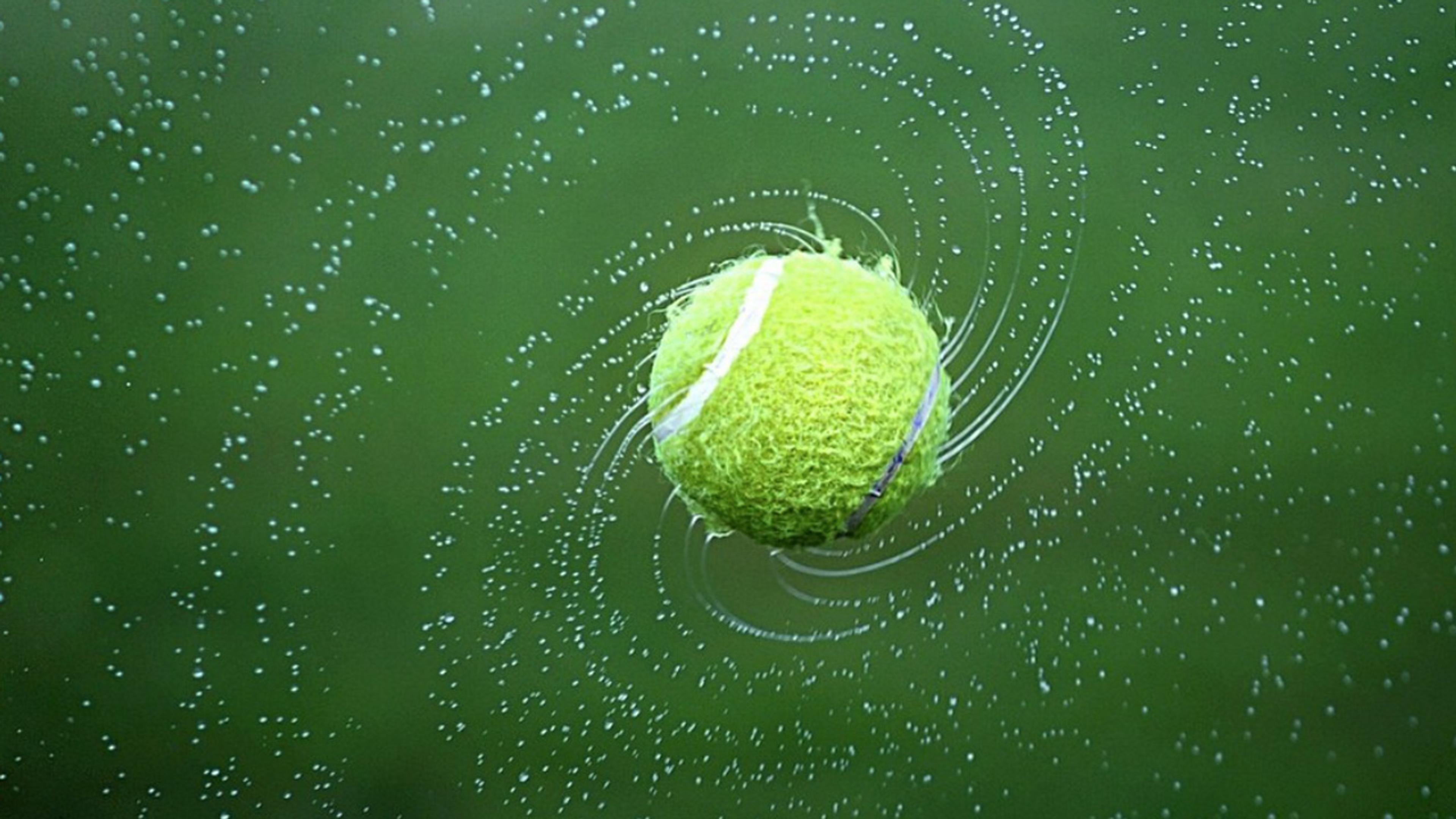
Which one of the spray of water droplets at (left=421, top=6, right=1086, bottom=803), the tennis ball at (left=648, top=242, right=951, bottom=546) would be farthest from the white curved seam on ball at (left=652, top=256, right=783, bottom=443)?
the spray of water droplets at (left=421, top=6, right=1086, bottom=803)

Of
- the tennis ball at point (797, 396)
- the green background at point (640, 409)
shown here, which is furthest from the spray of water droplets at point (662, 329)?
the tennis ball at point (797, 396)

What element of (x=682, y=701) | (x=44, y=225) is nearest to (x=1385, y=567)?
(x=682, y=701)

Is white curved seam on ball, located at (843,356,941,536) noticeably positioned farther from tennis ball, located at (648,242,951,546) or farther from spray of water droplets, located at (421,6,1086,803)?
spray of water droplets, located at (421,6,1086,803)

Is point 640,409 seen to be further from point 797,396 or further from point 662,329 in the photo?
point 797,396

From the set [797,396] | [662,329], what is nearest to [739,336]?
[797,396]

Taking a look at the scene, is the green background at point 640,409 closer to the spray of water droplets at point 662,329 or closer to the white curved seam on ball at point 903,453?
the spray of water droplets at point 662,329

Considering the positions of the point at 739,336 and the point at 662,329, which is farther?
the point at 662,329
